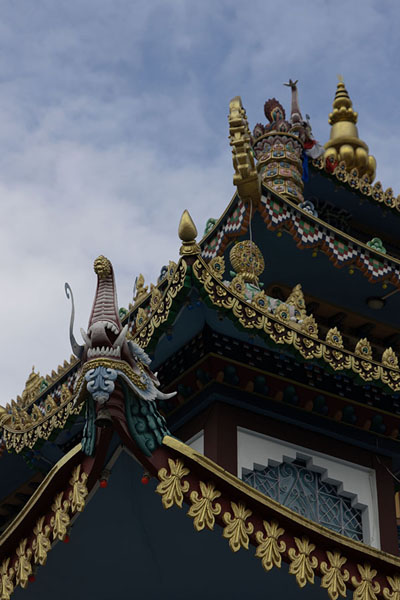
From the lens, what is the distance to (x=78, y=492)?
8227mm

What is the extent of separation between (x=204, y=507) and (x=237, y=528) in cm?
30

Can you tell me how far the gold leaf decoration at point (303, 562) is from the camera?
26.6 feet

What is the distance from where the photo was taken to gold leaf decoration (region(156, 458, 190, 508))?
796cm

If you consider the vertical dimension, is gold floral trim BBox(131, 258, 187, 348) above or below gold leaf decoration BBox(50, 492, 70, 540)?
above

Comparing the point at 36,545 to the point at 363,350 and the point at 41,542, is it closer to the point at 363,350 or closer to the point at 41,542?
the point at 41,542

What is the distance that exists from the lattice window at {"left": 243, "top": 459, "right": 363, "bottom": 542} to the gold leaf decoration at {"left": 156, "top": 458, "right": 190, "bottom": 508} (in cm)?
302

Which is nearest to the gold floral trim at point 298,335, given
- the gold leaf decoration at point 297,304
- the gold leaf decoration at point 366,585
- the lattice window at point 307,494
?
the gold leaf decoration at point 297,304

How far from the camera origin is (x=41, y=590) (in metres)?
9.38

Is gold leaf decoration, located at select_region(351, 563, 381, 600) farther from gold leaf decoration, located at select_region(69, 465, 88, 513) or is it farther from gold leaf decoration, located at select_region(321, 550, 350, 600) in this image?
gold leaf decoration, located at select_region(69, 465, 88, 513)

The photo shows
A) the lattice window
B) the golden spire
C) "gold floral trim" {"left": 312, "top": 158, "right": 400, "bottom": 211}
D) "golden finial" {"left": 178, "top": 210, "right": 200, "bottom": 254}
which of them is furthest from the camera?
the golden spire

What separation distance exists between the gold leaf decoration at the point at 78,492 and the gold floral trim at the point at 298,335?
2.69m

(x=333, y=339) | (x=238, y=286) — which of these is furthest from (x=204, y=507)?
(x=333, y=339)

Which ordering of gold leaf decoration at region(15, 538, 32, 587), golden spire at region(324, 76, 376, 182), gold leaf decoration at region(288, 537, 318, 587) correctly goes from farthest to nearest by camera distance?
1. golden spire at region(324, 76, 376, 182)
2. gold leaf decoration at region(15, 538, 32, 587)
3. gold leaf decoration at region(288, 537, 318, 587)

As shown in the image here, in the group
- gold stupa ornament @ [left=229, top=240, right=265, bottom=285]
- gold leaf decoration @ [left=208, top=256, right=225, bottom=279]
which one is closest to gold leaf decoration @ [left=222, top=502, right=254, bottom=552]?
gold leaf decoration @ [left=208, top=256, right=225, bottom=279]
